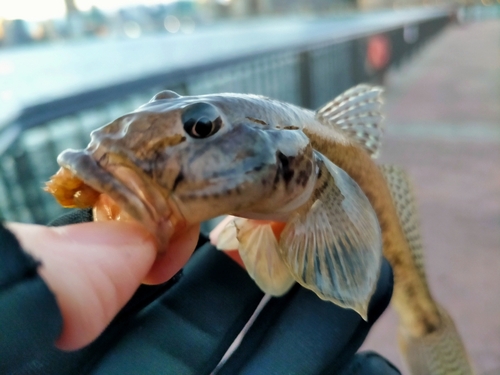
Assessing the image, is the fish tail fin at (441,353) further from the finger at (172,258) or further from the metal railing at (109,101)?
the metal railing at (109,101)

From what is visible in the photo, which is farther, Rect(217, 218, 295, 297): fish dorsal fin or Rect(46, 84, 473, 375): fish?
Rect(217, 218, 295, 297): fish dorsal fin

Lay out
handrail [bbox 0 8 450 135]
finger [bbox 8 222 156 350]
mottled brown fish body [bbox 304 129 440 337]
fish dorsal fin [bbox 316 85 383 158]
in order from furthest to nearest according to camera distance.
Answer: handrail [bbox 0 8 450 135] → fish dorsal fin [bbox 316 85 383 158] → mottled brown fish body [bbox 304 129 440 337] → finger [bbox 8 222 156 350]

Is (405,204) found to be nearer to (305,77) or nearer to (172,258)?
(172,258)

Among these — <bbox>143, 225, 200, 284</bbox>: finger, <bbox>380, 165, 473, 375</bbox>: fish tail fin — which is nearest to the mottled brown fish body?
<bbox>380, 165, 473, 375</bbox>: fish tail fin

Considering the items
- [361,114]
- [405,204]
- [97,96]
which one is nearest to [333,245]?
[361,114]

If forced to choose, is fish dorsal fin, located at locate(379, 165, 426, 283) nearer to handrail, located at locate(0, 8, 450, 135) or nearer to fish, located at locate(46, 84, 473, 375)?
fish, located at locate(46, 84, 473, 375)

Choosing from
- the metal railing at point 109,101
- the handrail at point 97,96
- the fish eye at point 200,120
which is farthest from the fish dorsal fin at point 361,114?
the handrail at point 97,96

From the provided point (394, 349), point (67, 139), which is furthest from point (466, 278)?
point (67, 139)
